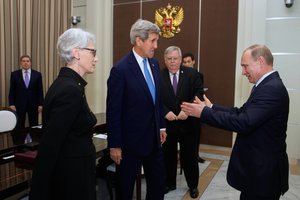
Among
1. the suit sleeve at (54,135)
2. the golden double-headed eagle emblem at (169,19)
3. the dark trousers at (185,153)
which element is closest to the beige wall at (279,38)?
the golden double-headed eagle emblem at (169,19)

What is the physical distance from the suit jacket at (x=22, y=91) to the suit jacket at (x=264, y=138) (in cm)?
397

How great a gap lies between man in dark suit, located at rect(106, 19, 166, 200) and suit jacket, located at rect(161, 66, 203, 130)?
810 millimetres

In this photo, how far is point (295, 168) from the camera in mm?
4016

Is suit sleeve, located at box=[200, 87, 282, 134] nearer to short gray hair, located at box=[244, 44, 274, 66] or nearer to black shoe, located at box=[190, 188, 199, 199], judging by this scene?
short gray hair, located at box=[244, 44, 274, 66]

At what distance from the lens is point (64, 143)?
1334 millimetres

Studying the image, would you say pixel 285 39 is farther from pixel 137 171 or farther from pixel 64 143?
pixel 64 143

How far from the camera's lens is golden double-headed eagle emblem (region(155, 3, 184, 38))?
5148 millimetres

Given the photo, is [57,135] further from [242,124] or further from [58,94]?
[242,124]

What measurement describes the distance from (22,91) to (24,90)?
0.11 ft

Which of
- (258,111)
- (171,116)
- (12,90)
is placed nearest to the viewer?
(258,111)

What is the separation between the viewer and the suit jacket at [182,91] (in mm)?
2936

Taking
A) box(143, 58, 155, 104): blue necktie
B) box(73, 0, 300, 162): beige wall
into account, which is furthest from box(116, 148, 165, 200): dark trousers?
box(73, 0, 300, 162): beige wall

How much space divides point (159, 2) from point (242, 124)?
4.15 m

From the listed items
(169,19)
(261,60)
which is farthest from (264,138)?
(169,19)
